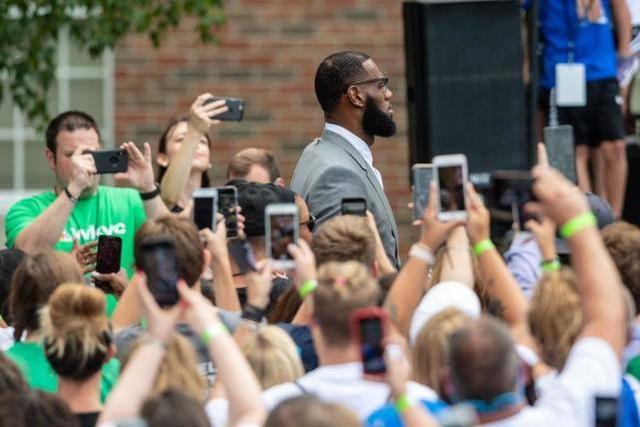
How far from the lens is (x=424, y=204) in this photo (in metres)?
5.40

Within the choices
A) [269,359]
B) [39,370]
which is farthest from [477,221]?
[39,370]

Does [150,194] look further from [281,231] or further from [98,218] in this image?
[281,231]

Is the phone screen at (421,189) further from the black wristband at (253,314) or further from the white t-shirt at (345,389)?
the white t-shirt at (345,389)

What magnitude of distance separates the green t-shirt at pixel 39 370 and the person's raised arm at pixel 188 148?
228 cm

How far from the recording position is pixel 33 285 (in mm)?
5262

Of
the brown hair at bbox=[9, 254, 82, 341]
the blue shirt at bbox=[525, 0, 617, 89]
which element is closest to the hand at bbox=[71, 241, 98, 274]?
the brown hair at bbox=[9, 254, 82, 341]

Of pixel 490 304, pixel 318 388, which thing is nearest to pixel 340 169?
pixel 490 304

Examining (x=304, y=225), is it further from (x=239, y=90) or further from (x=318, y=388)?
(x=239, y=90)

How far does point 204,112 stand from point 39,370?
2.40 meters

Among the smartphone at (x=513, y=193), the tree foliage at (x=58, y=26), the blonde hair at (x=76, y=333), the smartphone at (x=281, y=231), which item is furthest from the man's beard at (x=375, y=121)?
the blonde hair at (x=76, y=333)

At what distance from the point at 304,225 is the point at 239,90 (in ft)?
16.9

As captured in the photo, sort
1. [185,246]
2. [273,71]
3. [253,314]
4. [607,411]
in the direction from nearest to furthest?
1. [607,411]
2. [253,314]
3. [185,246]
4. [273,71]

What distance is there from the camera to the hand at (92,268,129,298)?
6684 millimetres

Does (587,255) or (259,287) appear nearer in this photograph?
(587,255)
